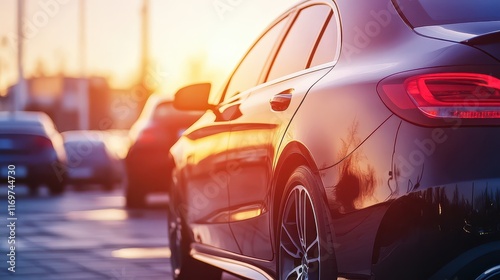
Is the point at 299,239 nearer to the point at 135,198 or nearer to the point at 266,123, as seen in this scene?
the point at 266,123

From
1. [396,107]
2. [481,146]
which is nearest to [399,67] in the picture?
[396,107]

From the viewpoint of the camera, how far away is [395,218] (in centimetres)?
397

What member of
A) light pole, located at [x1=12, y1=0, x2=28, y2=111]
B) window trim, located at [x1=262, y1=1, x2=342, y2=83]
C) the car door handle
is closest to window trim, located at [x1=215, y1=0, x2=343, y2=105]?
window trim, located at [x1=262, y1=1, x2=342, y2=83]

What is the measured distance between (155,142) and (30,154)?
248 inches

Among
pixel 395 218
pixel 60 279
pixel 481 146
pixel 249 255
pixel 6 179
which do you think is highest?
pixel 481 146

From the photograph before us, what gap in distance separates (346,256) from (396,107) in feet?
1.95

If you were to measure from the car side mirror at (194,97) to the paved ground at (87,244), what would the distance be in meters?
1.38

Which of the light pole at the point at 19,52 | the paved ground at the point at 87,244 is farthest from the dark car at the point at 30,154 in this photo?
the light pole at the point at 19,52

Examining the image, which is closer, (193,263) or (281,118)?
(281,118)

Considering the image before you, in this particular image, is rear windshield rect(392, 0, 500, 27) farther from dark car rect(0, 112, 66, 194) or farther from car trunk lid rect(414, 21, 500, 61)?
dark car rect(0, 112, 66, 194)

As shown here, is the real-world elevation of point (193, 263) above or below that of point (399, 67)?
below

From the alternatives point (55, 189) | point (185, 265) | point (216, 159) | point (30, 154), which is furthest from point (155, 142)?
point (216, 159)

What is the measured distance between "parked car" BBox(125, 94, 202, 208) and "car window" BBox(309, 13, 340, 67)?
963cm

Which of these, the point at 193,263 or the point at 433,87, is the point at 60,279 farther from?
the point at 433,87
